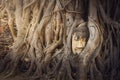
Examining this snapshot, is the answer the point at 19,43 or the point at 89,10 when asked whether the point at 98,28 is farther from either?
the point at 19,43

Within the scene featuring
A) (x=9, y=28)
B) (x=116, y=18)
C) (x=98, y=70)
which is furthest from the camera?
(x=9, y=28)

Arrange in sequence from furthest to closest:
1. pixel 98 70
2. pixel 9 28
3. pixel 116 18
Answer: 1. pixel 9 28
2. pixel 116 18
3. pixel 98 70

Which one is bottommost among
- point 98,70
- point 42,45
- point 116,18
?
point 98,70

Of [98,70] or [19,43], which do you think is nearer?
[98,70]

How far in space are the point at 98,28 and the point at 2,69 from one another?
2055 millimetres

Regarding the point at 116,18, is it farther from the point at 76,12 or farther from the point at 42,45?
the point at 42,45

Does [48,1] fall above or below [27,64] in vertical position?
above

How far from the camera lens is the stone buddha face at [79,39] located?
23.0 feet

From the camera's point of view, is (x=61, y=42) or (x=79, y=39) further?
(x=61, y=42)

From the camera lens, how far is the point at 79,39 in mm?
7008

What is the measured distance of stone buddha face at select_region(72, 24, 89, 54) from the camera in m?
7.00

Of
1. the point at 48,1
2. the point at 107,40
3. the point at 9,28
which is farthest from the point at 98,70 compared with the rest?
the point at 9,28

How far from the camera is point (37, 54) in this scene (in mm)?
7227

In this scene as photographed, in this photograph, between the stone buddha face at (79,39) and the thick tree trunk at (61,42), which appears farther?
the stone buddha face at (79,39)
